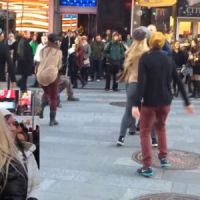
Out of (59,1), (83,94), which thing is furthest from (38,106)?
(59,1)

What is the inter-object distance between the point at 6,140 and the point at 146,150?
12.9 feet

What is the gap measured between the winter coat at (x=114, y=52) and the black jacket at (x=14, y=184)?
42.8ft

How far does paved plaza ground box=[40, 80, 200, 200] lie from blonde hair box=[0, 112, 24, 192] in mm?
3025

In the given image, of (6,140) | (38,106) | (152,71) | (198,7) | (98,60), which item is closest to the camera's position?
(6,140)

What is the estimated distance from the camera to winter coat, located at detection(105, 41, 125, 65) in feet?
50.5

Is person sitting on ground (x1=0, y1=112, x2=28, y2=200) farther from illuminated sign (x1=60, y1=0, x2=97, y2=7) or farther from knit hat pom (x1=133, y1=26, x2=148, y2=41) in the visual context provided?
illuminated sign (x1=60, y1=0, x2=97, y2=7)

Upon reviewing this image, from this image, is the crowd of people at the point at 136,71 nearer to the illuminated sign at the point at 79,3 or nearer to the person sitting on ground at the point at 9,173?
the person sitting on ground at the point at 9,173

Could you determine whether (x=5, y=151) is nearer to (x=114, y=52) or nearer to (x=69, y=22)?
(x=114, y=52)

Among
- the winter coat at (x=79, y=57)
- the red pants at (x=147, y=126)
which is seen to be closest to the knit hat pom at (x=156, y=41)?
the red pants at (x=147, y=126)

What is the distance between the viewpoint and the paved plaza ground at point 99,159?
5738 millimetres

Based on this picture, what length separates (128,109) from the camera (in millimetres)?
7637

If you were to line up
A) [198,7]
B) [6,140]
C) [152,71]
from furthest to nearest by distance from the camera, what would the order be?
[198,7] < [152,71] < [6,140]

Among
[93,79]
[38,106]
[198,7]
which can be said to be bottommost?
[93,79]

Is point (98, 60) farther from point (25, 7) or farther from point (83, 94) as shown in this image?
point (25, 7)
